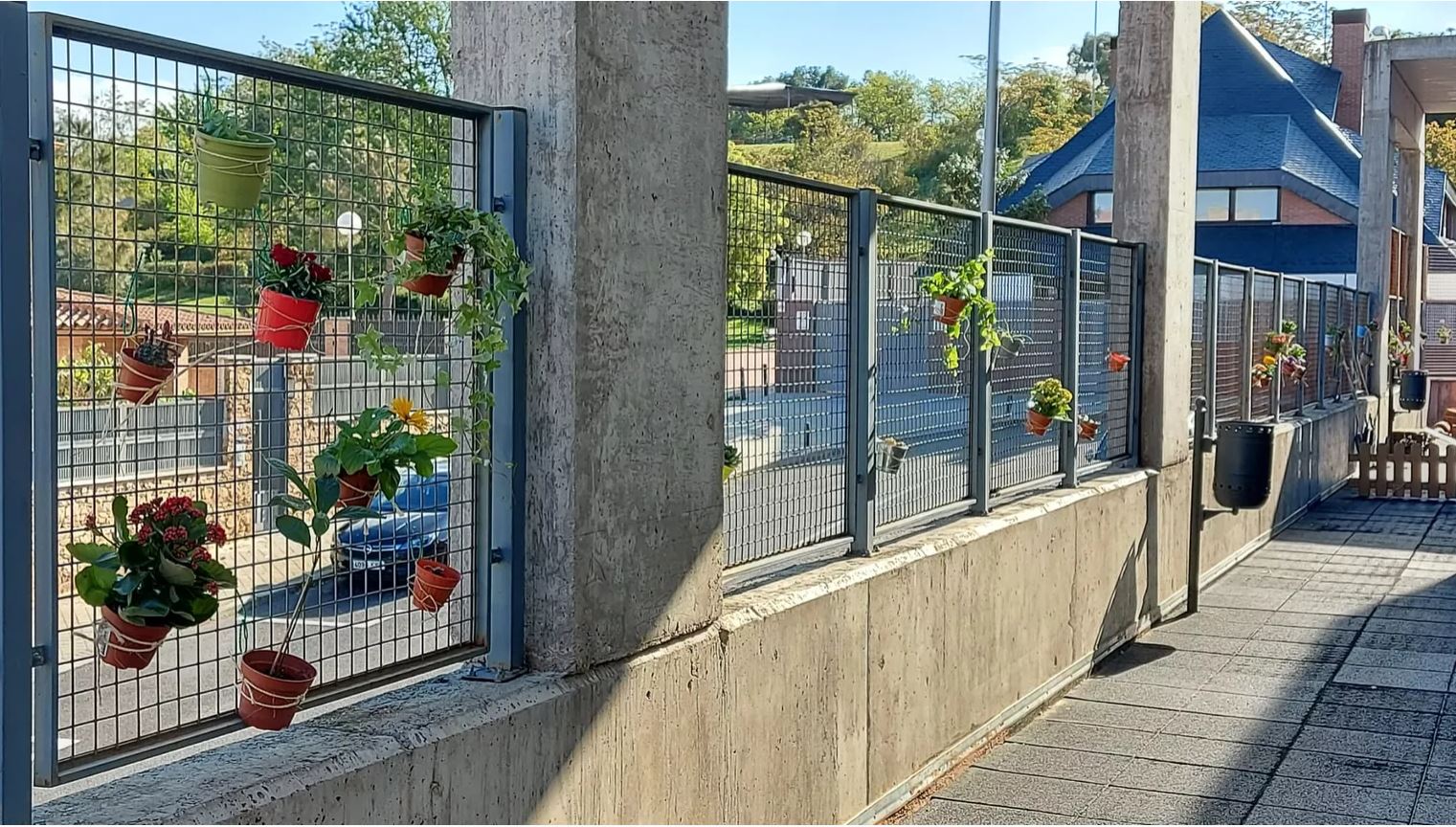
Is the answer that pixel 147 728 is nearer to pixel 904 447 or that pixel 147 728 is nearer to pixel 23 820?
pixel 23 820

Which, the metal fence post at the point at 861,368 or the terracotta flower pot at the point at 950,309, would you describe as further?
the terracotta flower pot at the point at 950,309

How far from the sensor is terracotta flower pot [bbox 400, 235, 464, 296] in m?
3.47

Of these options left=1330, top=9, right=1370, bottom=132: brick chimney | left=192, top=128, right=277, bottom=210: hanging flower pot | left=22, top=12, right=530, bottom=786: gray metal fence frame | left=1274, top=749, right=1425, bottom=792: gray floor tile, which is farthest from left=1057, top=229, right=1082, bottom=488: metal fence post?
left=1330, top=9, right=1370, bottom=132: brick chimney

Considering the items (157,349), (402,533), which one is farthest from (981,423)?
(157,349)

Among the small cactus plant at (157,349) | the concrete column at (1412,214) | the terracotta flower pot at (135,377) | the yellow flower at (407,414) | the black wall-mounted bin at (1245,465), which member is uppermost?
the concrete column at (1412,214)

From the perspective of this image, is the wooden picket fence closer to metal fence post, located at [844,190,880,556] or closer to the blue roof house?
metal fence post, located at [844,190,880,556]

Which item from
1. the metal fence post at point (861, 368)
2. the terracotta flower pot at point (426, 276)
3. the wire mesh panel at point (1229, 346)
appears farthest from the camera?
the wire mesh panel at point (1229, 346)

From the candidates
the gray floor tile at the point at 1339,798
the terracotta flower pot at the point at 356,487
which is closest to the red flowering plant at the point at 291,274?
the terracotta flower pot at the point at 356,487

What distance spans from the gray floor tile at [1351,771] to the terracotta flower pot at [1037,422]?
6.80 feet

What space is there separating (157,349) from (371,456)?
0.50m

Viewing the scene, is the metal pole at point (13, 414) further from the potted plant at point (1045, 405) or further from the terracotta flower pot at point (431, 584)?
the potted plant at point (1045, 405)

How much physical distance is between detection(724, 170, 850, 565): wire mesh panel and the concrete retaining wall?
27 cm

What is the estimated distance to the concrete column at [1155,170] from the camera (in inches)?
391

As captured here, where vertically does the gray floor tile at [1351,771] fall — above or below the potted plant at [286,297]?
below
